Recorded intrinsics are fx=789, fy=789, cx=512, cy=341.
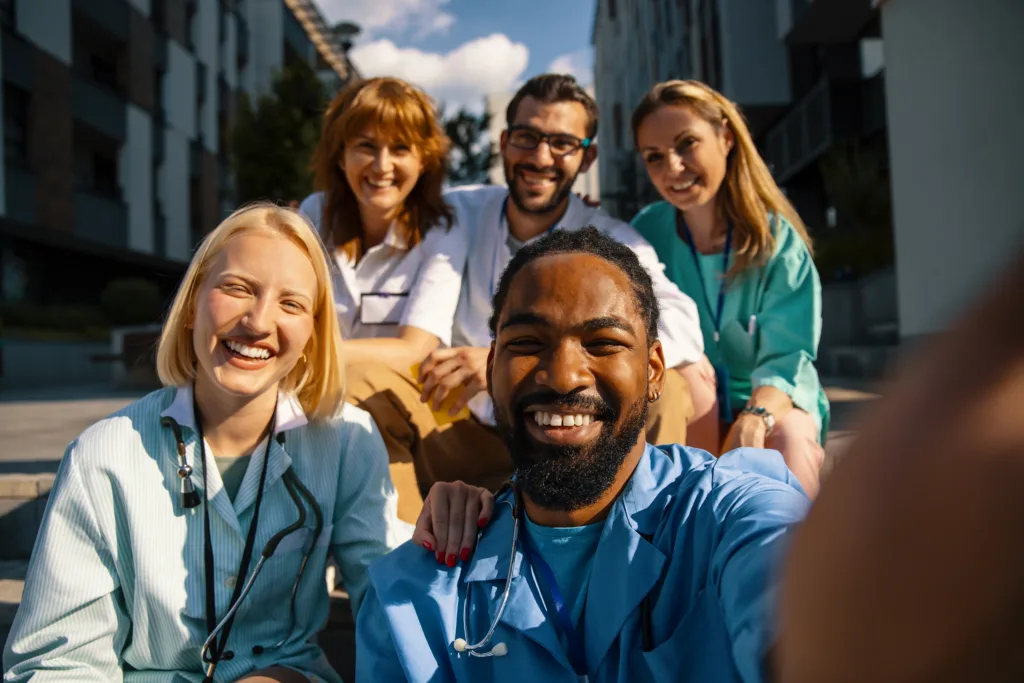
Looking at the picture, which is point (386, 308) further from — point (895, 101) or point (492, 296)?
point (895, 101)

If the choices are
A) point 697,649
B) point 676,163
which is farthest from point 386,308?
point 697,649

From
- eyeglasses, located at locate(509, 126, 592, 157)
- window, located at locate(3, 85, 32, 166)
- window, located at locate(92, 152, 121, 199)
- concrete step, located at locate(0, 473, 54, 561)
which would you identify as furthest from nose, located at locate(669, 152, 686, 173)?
window, located at locate(92, 152, 121, 199)

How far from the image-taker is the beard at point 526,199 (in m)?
3.02

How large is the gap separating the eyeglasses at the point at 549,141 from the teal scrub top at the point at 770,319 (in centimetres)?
58

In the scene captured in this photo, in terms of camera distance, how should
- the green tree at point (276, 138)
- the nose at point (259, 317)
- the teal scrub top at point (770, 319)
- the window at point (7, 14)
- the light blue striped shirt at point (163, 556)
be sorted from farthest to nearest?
1. the green tree at point (276, 138)
2. the window at point (7, 14)
3. the teal scrub top at point (770, 319)
4. the nose at point (259, 317)
5. the light blue striped shirt at point (163, 556)

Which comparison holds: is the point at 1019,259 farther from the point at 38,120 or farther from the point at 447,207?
the point at 38,120

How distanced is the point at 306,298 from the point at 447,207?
127 centimetres

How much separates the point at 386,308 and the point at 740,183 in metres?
1.40

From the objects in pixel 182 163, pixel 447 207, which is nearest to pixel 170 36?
pixel 182 163

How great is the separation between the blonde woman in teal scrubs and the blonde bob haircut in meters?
1.17

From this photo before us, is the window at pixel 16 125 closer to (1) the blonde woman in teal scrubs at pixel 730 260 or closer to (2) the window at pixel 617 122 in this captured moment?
(1) the blonde woman in teal scrubs at pixel 730 260

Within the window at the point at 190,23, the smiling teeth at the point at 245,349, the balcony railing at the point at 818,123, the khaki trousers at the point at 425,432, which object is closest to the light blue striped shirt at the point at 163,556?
the smiling teeth at the point at 245,349

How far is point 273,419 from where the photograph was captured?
2018 millimetres

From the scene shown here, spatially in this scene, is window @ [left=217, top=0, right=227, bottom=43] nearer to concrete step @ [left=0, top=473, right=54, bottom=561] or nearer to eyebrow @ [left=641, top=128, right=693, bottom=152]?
concrete step @ [left=0, top=473, right=54, bottom=561]
